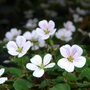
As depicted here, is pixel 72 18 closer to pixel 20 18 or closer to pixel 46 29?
pixel 20 18

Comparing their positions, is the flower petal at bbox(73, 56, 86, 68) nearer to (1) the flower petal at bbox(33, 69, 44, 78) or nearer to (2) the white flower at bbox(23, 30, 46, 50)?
(1) the flower petal at bbox(33, 69, 44, 78)

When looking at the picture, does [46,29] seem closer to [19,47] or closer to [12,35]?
[19,47]

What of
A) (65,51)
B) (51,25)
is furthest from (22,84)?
(51,25)

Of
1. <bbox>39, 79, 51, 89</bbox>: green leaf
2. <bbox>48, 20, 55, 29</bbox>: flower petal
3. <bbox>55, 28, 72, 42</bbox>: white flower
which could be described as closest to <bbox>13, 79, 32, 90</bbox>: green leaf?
<bbox>39, 79, 51, 89</bbox>: green leaf

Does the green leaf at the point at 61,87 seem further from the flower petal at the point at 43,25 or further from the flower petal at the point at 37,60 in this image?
the flower petal at the point at 43,25

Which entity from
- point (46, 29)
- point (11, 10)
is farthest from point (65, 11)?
point (46, 29)

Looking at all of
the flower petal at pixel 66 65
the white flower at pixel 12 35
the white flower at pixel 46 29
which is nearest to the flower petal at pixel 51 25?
the white flower at pixel 46 29
